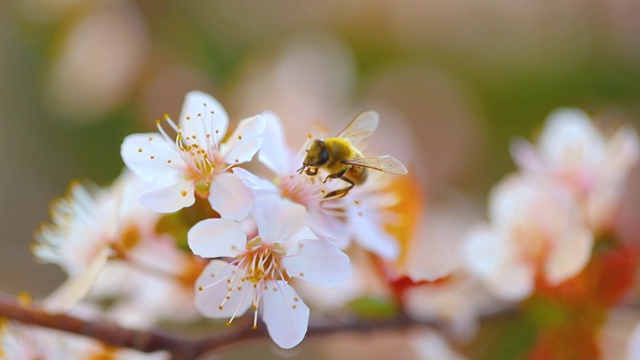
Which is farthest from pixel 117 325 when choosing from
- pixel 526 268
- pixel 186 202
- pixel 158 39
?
pixel 158 39

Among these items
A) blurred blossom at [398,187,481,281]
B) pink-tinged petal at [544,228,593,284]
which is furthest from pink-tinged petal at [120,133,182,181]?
blurred blossom at [398,187,481,281]

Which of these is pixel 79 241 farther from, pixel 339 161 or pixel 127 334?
pixel 339 161

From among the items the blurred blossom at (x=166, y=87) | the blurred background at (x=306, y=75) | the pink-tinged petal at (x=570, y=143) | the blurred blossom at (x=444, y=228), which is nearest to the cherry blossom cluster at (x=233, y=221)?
the pink-tinged petal at (x=570, y=143)

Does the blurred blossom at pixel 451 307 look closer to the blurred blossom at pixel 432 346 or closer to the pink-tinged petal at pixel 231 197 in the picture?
the blurred blossom at pixel 432 346

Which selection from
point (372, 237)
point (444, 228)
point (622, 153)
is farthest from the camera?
point (444, 228)

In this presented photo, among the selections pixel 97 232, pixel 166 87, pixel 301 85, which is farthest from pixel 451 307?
pixel 166 87

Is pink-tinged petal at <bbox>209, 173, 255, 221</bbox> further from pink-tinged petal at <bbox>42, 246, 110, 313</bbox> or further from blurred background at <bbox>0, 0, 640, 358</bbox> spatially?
blurred background at <bbox>0, 0, 640, 358</bbox>
